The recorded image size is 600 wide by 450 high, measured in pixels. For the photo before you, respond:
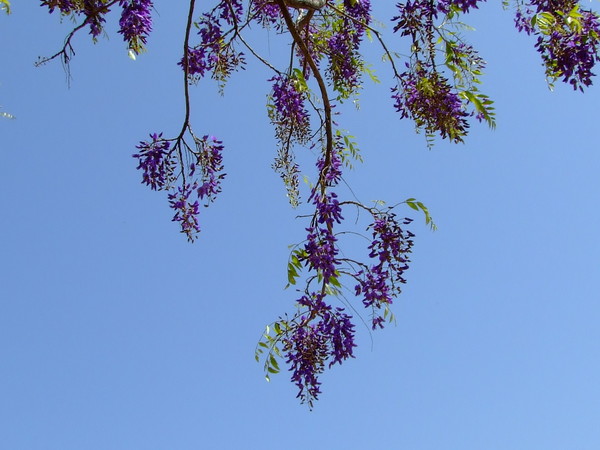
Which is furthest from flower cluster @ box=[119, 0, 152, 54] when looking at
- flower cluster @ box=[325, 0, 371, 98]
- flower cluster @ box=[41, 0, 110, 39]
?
flower cluster @ box=[325, 0, 371, 98]

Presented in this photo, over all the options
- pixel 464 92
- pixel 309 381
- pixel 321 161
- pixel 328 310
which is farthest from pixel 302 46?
pixel 309 381

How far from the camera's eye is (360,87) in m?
4.72

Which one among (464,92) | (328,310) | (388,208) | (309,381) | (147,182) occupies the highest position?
(464,92)

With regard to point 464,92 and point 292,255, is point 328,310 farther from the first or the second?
point 464,92

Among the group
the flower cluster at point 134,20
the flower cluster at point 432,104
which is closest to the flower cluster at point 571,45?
the flower cluster at point 432,104

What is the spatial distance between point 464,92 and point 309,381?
1568 millimetres

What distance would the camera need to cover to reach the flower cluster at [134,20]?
373cm

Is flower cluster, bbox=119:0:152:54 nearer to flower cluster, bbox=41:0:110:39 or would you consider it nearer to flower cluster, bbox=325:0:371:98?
flower cluster, bbox=41:0:110:39

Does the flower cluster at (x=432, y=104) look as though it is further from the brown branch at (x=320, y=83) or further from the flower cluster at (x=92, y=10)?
the flower cluster at (x=92, y=10)

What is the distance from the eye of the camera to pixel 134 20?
3.73 m

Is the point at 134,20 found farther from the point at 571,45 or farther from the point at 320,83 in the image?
the point at 571,45

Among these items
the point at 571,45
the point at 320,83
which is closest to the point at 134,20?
the point at 320,83

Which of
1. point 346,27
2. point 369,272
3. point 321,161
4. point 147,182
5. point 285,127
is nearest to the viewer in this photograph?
point 369,272

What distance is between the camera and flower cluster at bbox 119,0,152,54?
3.73 m
